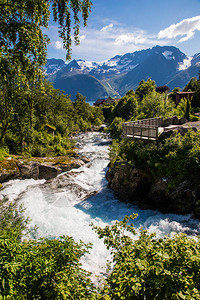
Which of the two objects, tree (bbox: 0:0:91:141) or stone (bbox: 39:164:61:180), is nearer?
tree (bbox: 0:0:91:141)

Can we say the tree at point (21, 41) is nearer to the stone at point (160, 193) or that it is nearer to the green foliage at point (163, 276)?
the green foliage at point (163, 276)

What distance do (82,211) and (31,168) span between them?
320 inches

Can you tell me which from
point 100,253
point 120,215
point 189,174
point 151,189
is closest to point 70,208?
point 120,215

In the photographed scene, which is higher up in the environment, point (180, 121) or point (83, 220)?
point (180, 121)

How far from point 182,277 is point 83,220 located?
8.99 metres

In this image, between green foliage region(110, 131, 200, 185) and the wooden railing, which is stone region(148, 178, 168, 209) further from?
the wooden railing

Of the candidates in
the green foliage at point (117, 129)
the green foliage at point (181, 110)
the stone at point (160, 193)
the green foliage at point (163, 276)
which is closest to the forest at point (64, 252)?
the green foliage at point (163, 276)

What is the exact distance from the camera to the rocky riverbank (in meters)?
15.7

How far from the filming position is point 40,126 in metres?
30.4

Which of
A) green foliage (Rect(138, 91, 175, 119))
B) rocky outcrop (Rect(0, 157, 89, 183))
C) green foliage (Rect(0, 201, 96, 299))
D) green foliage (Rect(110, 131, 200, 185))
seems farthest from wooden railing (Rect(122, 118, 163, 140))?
green foliage (Rect(138, 91, 175, 119))

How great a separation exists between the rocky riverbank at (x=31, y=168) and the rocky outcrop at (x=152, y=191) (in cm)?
656

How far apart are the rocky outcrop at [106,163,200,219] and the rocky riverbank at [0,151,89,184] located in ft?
21.5

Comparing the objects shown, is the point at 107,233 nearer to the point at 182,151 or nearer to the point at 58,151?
the point at 182,151

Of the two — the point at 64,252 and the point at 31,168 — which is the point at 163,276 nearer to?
the point at 64,252
